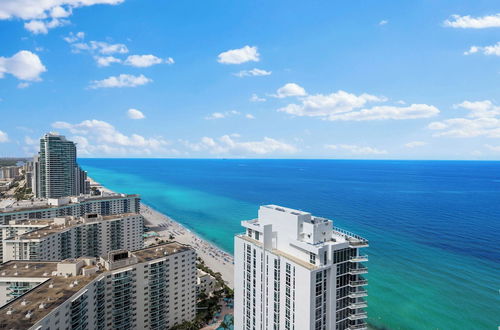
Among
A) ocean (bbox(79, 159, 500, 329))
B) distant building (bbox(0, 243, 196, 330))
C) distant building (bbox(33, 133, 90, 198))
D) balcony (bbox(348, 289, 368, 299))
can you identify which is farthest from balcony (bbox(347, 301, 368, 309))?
distant building (bbox(33, 133, 90, 198))

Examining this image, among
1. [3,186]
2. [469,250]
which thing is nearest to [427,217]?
[469,250]

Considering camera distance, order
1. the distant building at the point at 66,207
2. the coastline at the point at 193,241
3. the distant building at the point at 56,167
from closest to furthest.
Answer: the coastline at the point at 193,241 < the distant building at the point at 66,207 < the distant building at the point at 56,167

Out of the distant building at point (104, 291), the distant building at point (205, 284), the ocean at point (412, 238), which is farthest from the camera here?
the distant building at point (205, 284)

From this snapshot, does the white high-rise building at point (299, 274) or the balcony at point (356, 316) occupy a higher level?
the white high-rise building at point (299, 274)

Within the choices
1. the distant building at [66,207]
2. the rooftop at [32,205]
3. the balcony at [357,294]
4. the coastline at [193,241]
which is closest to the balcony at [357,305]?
the balcony at [357,294]

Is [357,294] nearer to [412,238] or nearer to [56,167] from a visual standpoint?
[412,238]

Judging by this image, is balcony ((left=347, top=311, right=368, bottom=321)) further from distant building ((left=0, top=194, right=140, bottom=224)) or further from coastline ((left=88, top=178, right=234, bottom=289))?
distant building ((left=0, top=194, right=140, bottom=224))

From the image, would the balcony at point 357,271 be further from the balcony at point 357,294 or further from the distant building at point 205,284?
the distant building at point 205,284
